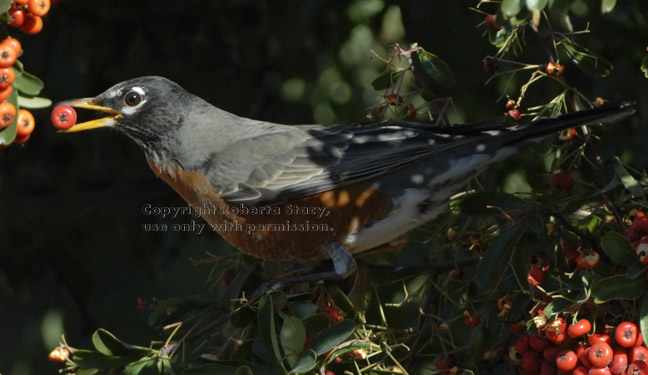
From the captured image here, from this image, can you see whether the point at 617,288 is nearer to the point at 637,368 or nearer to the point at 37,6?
the point at 637,368

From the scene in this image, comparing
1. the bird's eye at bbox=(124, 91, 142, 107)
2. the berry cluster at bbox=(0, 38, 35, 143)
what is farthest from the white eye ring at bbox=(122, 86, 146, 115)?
the berry cluster at bbox=(0, 38, 35, 143)

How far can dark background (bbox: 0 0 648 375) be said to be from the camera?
2656 millimetres

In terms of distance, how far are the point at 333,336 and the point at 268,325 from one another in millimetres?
130

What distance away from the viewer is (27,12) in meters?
2.13

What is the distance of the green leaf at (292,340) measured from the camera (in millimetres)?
1860

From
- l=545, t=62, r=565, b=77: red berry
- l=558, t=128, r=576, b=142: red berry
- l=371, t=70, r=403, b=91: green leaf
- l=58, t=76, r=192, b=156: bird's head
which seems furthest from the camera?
l=58, t=76, r=192, b=156: bird's head

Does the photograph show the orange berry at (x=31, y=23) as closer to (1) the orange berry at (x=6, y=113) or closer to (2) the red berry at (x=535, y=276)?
(1) the orange berry at (x=6, y=113)

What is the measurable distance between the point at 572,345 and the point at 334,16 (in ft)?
4.23

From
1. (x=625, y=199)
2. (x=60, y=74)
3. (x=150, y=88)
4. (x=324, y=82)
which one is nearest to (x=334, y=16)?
(x=324, y=82)

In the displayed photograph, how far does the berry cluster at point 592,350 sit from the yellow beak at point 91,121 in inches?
52.8

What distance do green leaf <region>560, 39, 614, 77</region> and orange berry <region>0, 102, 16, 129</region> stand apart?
1194 mm

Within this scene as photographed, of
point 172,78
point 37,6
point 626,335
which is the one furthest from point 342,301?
point 172,78

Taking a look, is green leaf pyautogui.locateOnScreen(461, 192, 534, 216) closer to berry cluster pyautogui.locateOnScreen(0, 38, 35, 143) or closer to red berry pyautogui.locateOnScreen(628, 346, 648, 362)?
red berry pyautogui.locateOnScreen(628, 346, 648, 362)

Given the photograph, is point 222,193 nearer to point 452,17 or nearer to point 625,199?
point 452,17
